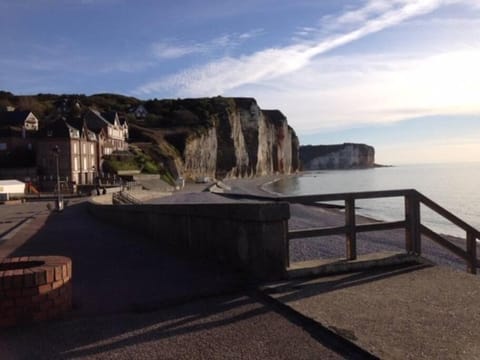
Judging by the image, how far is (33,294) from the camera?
4.88m

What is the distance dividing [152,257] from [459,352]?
5.73 metres

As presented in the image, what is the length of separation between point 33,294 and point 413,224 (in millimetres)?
5310

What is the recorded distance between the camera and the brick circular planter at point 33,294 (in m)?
4.76

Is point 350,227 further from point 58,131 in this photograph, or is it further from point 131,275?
point 58,131

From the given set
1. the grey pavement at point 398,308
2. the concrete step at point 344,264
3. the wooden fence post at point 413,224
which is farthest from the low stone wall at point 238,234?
the wooden fence post at point 413,224

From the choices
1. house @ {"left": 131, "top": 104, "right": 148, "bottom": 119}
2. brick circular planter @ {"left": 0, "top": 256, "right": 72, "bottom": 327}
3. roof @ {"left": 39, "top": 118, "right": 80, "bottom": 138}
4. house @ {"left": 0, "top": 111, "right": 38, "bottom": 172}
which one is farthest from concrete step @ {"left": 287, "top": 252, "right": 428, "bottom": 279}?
house @ {"left": 131, "top": 104, "right": 148, "bottom": 119}

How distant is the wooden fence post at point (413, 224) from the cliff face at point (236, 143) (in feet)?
304

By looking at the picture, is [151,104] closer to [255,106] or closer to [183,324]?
[255,106]

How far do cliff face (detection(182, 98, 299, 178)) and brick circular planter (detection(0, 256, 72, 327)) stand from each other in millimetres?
94219

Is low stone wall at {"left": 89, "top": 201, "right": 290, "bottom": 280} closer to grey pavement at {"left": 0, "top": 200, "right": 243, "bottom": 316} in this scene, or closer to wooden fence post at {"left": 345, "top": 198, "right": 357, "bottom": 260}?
grey pavement at {"left": 0, "top": 200, "right": 243, "bottom": 316}

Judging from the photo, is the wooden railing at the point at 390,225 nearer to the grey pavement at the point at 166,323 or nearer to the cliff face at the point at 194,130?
the grey pavement at the point at 166,323

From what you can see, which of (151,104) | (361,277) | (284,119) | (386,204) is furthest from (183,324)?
(284,119)

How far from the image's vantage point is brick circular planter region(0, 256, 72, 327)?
4762 millimetres

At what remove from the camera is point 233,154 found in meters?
127
